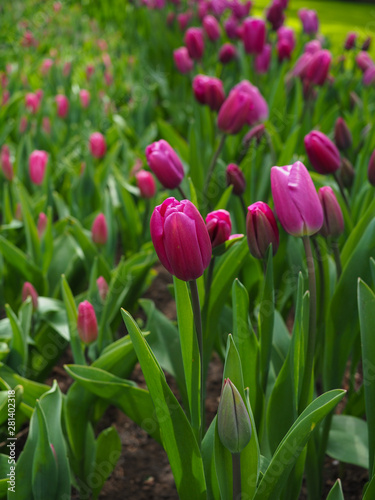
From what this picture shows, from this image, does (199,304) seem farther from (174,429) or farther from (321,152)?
(321,152)

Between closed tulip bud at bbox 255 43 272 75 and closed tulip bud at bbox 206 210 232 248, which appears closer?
closed tulip bud at bbox 206 210 232 248

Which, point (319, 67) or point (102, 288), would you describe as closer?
point (102, 288)

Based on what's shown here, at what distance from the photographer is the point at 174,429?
32.4 inches

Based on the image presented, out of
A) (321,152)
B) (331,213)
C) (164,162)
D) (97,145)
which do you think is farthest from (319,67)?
(331,213)

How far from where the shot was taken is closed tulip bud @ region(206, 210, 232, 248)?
3.05 ft

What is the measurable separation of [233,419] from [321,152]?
0.66m

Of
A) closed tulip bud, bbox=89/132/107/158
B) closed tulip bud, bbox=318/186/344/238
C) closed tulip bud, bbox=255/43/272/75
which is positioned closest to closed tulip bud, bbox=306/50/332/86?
closed tulip bud, bbox=255/43/272/75

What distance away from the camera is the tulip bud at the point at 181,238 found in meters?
0.75

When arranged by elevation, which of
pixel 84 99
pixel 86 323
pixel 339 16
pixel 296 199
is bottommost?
pixel 339 16

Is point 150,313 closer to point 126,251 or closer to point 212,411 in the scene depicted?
point 212,411

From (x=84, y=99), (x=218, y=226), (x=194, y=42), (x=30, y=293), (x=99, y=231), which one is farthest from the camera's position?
(x=84, y=99)

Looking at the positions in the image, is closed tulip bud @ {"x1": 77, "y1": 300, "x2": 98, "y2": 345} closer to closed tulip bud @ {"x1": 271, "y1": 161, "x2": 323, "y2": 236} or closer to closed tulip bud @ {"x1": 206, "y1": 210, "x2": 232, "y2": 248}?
closed tulip bud @ {"x1": 206, "y1": 210, "x2": 232, "y2": 248}

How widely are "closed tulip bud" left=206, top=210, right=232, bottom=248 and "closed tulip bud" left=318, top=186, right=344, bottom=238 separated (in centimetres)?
17

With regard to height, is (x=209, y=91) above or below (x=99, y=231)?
above
